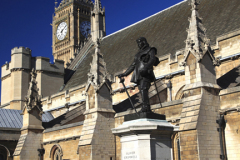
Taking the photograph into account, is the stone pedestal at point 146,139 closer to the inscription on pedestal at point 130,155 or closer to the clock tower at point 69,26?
the inscription on pedestal at point 130,155

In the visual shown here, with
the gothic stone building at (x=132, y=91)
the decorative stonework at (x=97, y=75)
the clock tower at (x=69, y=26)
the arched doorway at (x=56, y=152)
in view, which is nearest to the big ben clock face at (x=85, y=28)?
the clock tower at (x=69, y=26)

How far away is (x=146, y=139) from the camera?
8.99m

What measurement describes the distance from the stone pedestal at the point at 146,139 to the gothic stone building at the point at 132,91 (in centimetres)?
139

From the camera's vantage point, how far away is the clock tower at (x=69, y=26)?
80.6 m

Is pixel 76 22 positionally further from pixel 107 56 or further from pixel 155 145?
pixel 155 145

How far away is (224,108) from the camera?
14.6 metres

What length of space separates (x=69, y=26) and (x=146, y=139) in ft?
245

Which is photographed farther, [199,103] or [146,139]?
[199,103]

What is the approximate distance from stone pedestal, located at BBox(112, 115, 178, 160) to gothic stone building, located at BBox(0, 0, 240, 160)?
1.39 meters

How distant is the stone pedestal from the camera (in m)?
8.90

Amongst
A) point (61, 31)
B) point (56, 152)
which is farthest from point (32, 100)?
point (61, 31)

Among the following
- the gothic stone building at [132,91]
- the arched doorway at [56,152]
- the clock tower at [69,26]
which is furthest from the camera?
the clock tower at [69,26]

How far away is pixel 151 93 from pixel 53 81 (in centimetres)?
2018

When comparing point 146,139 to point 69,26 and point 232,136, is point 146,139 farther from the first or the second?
point 69,26
